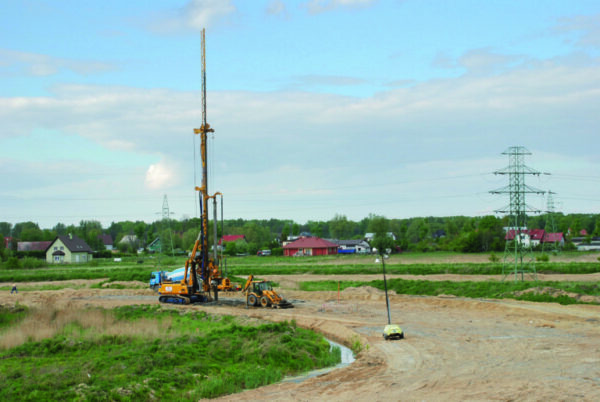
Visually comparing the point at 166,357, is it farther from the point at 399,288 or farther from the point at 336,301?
the point at 399,288

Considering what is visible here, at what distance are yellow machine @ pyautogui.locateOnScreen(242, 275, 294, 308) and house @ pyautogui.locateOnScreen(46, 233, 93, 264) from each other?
83.8 metres

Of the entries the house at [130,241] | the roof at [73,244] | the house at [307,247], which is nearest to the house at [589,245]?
the house at [307,247]

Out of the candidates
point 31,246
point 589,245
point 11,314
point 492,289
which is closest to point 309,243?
point 589,245

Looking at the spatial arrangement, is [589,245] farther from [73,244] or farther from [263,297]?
[263,297]

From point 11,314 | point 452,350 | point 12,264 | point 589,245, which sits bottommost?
point 452,350

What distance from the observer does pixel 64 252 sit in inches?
4510

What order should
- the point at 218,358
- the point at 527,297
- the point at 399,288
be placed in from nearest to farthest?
1. the point at 218,358
2. the point at 527,297
3. the point at 399,288

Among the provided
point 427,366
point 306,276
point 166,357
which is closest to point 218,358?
point 166,357

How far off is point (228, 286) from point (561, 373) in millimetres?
25847

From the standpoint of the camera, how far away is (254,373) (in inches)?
778

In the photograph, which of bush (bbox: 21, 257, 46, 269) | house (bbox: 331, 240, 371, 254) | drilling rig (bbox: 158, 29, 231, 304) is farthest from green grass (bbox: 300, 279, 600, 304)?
house (bbox: 331, 240, 371, 254)

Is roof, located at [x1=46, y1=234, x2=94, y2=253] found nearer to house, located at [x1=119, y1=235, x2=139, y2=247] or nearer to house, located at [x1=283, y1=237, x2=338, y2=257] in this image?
house, located at [x1=283, y1=237, x2=338, y2=257]

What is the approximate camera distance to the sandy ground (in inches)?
666

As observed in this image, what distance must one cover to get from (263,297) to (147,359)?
19.2 meters
